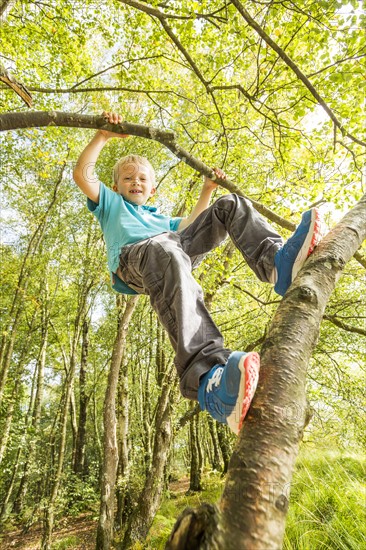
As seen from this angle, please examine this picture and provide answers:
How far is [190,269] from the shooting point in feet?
6.92

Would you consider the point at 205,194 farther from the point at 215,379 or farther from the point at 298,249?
the point at 215,379

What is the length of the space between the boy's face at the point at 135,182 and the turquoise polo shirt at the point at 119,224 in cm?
7

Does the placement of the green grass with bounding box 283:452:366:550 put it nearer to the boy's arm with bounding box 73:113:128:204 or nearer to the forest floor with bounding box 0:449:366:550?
the forest floor with bounding box 0:449:366:550

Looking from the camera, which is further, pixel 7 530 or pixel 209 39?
pixel 7 530

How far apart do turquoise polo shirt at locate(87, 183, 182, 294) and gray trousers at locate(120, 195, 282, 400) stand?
97 millimetres

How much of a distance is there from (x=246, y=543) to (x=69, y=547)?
1174 centimetres

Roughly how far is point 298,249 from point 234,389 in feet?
2.87

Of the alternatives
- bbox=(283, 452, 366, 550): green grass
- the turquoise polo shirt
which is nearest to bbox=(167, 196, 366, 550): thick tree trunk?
the turquoise polo shirt

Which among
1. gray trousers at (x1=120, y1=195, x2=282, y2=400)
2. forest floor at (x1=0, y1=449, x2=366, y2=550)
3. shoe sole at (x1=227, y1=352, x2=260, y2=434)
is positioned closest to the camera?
shoe sole at (x1=227, y1=352, x2=260, y2=434)

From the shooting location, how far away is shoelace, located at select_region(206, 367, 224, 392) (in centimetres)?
136

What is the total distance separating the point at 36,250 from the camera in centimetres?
1123

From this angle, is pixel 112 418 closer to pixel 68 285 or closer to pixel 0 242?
pixel 68 285

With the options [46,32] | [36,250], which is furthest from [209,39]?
[36,250]

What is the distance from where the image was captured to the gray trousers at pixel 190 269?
1.58m
